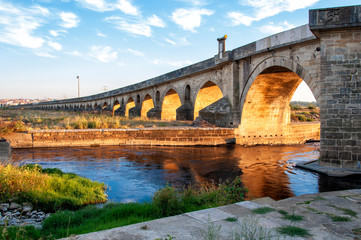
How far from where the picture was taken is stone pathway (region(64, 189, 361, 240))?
2662mm

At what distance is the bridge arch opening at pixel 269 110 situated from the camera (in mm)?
14016

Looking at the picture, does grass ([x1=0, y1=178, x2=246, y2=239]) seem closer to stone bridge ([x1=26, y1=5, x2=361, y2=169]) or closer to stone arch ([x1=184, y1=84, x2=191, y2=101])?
stone bridge ([x1=26, y1=5, x2=361, y2=169])

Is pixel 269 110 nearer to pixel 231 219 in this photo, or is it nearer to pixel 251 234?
pixel 231 219

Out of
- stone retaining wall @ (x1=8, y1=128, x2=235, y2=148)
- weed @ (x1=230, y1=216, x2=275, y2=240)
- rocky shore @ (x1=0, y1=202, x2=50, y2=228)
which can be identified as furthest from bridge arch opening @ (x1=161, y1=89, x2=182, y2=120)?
weed @ (x1=230, y1=216, x2=275, y2=240)

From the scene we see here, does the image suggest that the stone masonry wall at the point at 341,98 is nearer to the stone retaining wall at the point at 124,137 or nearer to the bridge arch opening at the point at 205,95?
the stone retaining wall at the point at 124,137

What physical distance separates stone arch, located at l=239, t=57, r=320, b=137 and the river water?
2516mm

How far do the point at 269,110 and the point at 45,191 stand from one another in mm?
12805

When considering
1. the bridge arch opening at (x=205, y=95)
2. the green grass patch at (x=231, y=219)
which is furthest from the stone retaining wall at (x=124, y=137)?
the green grass patch at (x=231, y=219)

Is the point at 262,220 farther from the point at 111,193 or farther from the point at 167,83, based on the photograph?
the point at 167,83

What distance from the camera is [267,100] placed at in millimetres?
15070

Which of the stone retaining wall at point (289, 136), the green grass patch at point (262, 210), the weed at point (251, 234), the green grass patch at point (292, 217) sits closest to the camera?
the weed at point (251, 234)

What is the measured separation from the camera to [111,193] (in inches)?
234

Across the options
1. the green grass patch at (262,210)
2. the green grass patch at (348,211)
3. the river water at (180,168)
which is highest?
the green grass patch at (262,210)

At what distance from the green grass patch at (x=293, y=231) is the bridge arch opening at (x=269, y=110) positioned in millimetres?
11265
